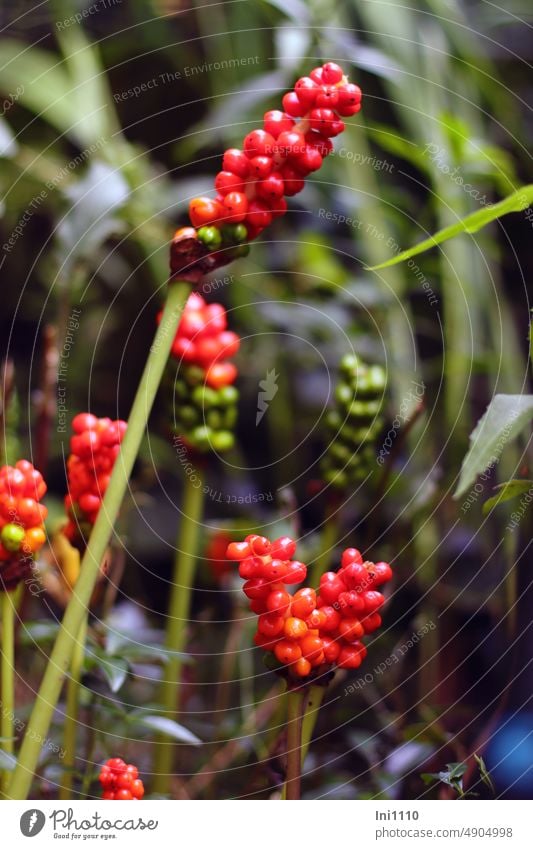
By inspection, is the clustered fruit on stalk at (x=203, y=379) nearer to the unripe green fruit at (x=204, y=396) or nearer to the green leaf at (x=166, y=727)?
the unripe green fruit at (x=204, y=396)

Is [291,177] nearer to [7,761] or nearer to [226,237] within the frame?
[226,237]

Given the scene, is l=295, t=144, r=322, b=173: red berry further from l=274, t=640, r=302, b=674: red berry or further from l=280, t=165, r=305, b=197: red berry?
l=274, t=640, r=302, b=674: red berry

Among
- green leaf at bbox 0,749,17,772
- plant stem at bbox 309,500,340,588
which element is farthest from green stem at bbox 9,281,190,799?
plant stem at bbox 309,500,340,588

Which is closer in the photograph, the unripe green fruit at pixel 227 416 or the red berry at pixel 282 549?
the red berry at pixel 282 549

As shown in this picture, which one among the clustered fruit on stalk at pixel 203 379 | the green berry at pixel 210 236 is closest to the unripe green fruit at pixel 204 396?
the clustered fruit on stalk at pixel 203 379

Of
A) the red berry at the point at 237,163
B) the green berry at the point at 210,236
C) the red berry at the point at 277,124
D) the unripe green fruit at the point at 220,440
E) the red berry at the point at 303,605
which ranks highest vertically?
the red berry at the point at 277,124

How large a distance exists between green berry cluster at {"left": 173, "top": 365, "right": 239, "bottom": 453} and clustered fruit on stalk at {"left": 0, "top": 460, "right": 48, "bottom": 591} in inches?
3.9

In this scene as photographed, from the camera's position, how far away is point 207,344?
366 mm

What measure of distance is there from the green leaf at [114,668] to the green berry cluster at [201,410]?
10 centimetres

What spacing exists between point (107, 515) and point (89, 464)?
4cm

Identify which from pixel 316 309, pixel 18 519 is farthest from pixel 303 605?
pixel 316 309

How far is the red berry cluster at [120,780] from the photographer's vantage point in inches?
12.1
